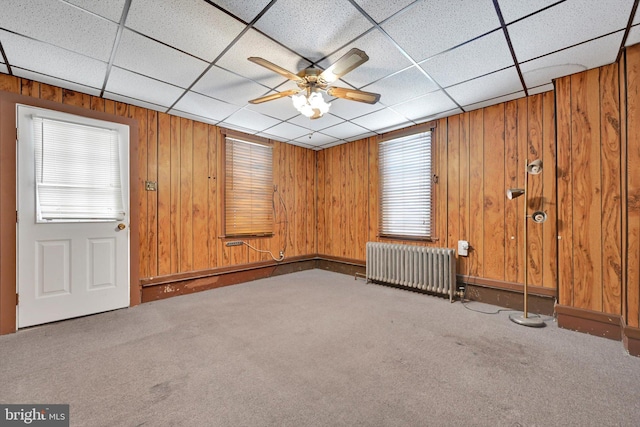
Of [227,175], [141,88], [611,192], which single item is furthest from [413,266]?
[141,88]

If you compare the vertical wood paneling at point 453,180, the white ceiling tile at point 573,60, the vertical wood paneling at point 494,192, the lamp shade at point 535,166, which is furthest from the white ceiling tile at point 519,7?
the vertical wood paneling at point 453,180

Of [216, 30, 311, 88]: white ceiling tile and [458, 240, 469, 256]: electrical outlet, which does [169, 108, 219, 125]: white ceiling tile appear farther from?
[458, 240, 469, 256]: electrical outlet

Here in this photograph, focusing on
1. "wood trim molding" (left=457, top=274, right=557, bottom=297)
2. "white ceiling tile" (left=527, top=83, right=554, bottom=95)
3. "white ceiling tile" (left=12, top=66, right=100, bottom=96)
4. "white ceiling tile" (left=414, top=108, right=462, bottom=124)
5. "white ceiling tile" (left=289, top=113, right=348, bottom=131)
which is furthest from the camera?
"white ceiling tile" (left=289, top=113, right=348, bottom=131)

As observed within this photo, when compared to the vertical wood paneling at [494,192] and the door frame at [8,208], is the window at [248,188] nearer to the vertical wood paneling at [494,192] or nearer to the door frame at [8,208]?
the door frame at [8,208]

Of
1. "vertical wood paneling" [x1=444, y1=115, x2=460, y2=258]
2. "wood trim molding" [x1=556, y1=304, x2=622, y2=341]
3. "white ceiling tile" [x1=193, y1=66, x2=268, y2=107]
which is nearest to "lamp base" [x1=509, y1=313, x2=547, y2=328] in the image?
"wood trim molding" [x1=556, y1=304, x2=622, y2=341]

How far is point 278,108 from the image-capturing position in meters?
3.60

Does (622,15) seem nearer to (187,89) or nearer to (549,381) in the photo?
(549,381)

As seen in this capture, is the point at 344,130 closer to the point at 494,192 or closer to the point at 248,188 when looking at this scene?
the point at 248,188

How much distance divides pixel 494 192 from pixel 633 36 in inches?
70.8

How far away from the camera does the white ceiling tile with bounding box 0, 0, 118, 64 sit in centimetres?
186

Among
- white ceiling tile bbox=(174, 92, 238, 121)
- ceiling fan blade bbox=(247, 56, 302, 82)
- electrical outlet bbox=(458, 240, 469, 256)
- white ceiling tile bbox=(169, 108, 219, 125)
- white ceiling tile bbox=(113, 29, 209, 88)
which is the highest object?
white ceiling tile bbox=(169, 108, 219, 125)

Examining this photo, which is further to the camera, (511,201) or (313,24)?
(511,201)

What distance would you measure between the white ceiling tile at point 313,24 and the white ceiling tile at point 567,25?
1.24 metres

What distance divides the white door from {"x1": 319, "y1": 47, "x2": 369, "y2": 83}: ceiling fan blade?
2.83 m
